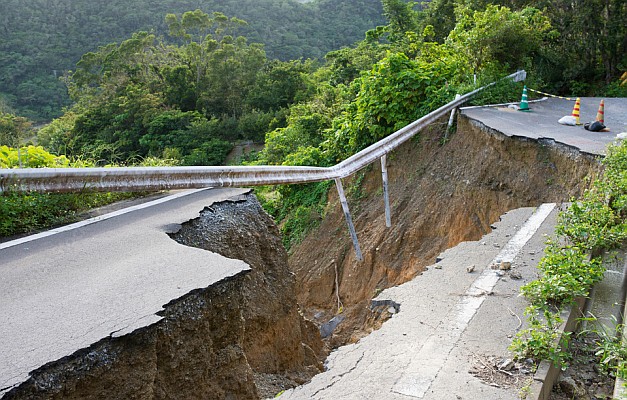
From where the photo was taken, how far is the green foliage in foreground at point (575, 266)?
3652 mm

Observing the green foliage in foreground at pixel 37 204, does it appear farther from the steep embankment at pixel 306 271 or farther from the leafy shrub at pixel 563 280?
the leafy shrub at pixel 563 280

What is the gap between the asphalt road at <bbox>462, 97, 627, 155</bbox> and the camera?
29.2 ft

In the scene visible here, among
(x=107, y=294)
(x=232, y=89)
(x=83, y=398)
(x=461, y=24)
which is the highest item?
(x=461, y=24)

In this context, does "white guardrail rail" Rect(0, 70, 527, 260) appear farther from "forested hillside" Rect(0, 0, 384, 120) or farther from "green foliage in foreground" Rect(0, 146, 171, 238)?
"forested hillside" Rect(0, 0, 384, 120)

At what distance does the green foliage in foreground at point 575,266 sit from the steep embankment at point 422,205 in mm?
2204

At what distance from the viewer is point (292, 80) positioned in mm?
45781

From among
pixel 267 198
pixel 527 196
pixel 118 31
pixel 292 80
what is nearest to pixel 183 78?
pixel 292 80

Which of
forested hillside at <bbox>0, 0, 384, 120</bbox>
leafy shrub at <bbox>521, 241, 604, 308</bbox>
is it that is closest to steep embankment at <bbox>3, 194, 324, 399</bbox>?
leafy shrub at <bbox>521, 241, 604, 308</bbox>

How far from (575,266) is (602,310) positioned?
15.9 inches

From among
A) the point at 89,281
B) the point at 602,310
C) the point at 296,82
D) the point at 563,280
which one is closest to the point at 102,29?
the point at 296,82

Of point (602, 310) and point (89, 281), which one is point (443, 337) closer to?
point (602, 310)

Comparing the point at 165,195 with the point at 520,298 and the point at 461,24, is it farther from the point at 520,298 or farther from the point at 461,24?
the point at 461,24

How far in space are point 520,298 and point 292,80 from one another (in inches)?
1683

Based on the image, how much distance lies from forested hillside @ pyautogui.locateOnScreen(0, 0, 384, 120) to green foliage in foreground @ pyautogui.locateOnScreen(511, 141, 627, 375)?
192 feet
